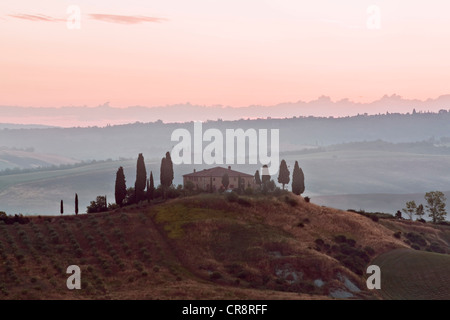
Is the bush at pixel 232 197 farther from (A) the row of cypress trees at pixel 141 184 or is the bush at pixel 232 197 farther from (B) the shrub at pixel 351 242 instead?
(B) the shrub at pixel 351 242

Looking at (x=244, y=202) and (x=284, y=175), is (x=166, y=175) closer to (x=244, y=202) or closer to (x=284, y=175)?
(x=244, y=202)

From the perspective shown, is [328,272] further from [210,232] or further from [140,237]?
[140,237]

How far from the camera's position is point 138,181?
126 m

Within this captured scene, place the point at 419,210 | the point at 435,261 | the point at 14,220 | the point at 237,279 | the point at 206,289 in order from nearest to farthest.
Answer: the point at 206,289, the point at 237,279, the point at 435,261, the point at 14,220, the point at 419,210

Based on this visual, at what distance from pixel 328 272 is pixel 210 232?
73.3ft

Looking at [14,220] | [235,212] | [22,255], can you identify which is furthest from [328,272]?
[14,220]

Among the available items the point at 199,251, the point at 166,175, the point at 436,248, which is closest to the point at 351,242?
the point at 199,251

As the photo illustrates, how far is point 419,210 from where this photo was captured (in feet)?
594

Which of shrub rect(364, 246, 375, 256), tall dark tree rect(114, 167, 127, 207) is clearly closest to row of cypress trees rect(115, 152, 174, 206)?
tall dark tree rect(114, 167, 127, 207)

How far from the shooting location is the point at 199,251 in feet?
319

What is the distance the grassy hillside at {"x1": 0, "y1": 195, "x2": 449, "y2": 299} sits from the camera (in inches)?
3130
